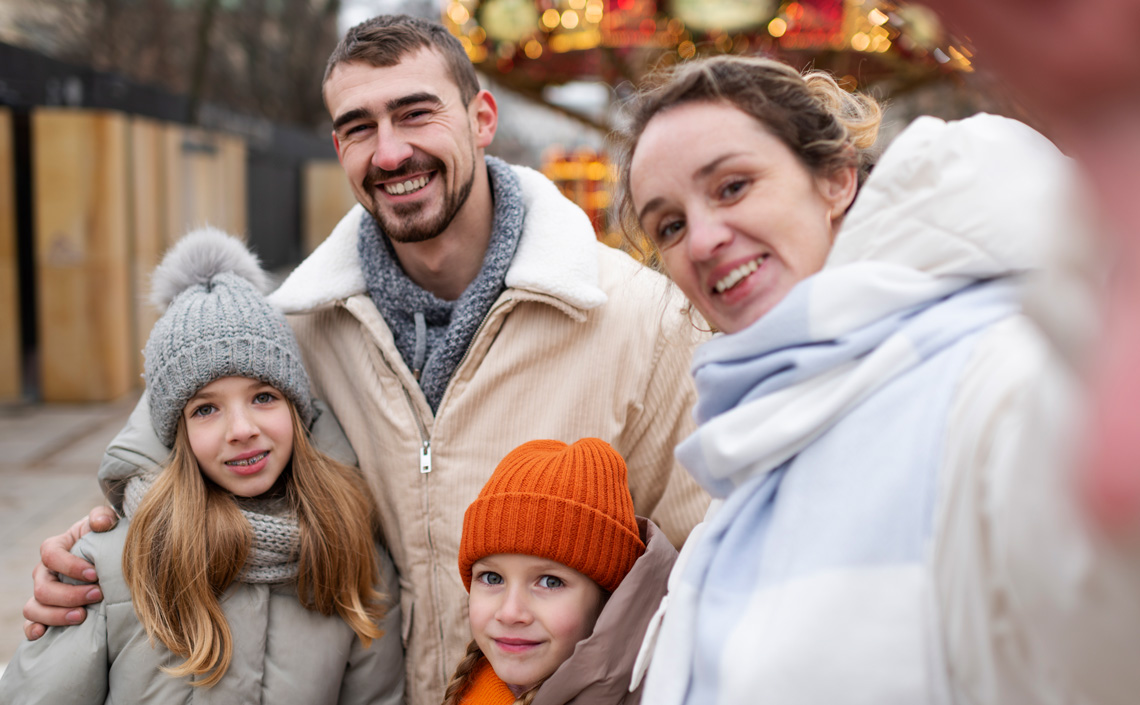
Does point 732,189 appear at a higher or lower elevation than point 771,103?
lower

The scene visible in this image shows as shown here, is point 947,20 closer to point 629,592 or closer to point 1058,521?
point 1058,521

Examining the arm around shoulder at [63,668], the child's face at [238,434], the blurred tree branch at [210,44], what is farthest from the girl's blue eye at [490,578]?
the blurred tree branch at [210,44]

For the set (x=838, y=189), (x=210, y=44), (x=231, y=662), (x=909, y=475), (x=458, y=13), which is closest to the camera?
(x=909, y=475)

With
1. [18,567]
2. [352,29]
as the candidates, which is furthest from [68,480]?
[352,29]

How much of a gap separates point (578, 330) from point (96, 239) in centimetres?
733

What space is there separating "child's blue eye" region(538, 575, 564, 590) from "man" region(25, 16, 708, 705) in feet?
1.45

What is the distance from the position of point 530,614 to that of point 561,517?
0.22m

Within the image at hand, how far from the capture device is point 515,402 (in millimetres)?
2416

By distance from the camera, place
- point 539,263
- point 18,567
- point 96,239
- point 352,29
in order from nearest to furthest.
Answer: point 539,263, point 352,29, point 18,567, point 96,239

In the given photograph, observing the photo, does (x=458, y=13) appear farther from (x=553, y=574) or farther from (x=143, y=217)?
(x=553, y=574)

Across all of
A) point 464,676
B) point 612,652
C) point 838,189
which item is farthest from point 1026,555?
point 464,676

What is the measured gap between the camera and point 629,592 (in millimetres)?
1872

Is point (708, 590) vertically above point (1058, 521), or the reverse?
point (1058, 521)

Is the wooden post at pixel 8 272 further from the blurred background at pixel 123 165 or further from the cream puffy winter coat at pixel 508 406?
the cream puffy winter coat at pixel 508 406
